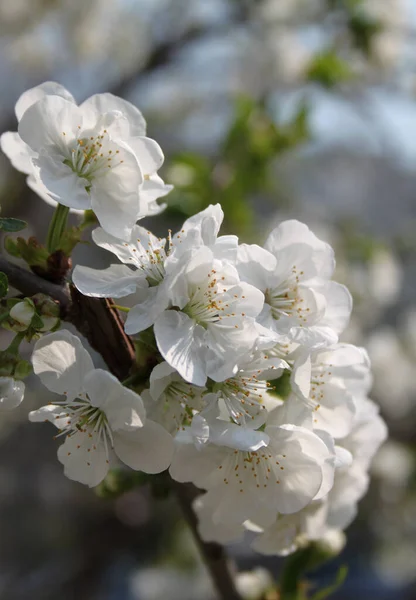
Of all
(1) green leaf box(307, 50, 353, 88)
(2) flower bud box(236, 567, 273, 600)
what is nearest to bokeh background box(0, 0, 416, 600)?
(1) green leaf box(307, 50, 353, 88)

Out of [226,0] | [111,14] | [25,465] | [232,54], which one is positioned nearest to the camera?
[226,0]

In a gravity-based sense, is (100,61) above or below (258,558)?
above

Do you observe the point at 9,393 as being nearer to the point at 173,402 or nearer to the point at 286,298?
the point at 173,402

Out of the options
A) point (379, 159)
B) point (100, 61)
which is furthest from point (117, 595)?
point (379, 159)

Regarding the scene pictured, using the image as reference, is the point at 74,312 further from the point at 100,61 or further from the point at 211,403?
the point at 100,61

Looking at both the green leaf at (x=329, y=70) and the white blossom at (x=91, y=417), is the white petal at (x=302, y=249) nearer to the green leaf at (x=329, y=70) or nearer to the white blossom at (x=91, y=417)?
the white blossom at (x=91, y=417)

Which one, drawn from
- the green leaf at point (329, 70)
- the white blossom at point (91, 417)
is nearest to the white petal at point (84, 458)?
the white blossom at point (91, 417)

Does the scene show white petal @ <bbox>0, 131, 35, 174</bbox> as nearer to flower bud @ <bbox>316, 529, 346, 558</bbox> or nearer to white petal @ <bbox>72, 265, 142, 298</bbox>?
white petal @ <bbox>72, 265, 142, 298</bbox>

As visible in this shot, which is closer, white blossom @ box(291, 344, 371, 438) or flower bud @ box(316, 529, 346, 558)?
white blossom @ box(291, 344, 371, 438)

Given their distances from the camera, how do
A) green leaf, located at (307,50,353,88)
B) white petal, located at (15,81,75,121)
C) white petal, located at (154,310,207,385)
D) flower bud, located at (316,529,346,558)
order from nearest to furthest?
1. white petal, located at (154,310,207,385)
2. white petal, located at (15,81,75,121)
3. flower bud, located at (316,529,346,558)
4. green leaf, located at (307,50,353,88)
